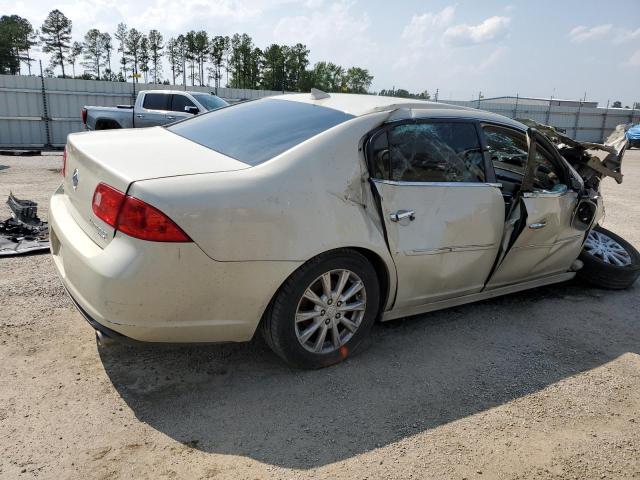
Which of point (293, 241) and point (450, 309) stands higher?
point (293, 241)

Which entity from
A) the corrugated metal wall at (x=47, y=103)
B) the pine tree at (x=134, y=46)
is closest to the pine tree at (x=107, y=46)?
the pine tree at (x=134, y=46)

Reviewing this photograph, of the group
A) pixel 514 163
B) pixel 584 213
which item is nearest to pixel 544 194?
pixel 514 163

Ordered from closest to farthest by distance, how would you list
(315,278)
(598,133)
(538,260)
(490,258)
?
(315,278) < (490,258) < (538,260) < (598,133)

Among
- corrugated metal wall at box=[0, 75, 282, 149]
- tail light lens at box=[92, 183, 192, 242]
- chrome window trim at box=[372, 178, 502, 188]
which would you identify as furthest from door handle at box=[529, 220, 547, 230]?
corrugated metal wall at box=[0, 75, 282, 149]

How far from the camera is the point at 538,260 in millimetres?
4223

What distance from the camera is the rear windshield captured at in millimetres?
3029

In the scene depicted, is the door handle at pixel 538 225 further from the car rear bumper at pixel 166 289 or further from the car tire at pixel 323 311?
the car rear bumper at pixel 166 289

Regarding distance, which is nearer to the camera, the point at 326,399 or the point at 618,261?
the point at 326,399

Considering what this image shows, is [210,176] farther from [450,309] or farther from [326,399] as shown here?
[450,309]

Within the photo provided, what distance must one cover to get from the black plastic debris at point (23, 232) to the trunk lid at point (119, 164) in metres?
1.90

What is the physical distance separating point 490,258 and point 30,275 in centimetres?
374

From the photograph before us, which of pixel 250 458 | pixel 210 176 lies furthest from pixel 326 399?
pixel 210 176

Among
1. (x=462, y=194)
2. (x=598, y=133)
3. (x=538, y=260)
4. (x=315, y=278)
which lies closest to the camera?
(x=315, y=278)

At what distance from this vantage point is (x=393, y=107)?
332 cm
